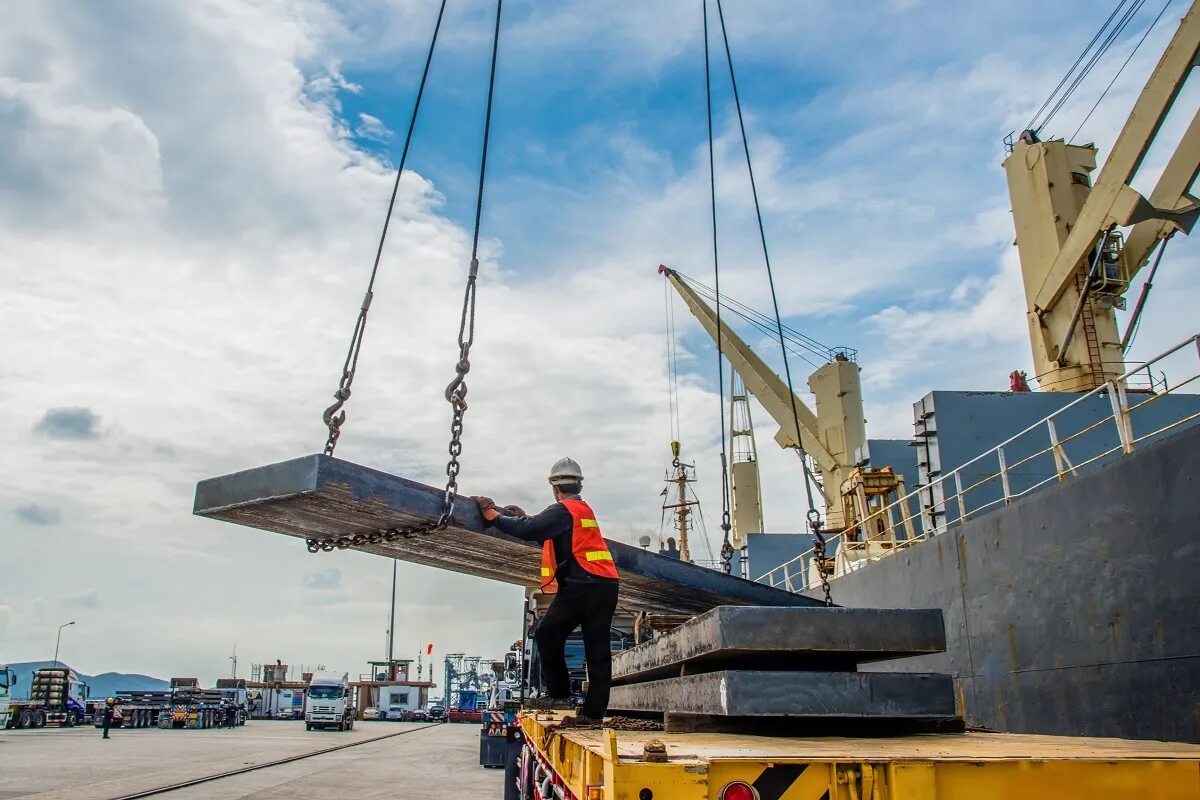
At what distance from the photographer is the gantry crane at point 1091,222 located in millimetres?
13812

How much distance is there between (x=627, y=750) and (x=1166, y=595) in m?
6.33

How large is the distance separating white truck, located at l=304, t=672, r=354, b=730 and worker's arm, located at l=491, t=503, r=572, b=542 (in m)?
35.9

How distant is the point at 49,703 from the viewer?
120 feet

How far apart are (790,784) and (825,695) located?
50.9 inches

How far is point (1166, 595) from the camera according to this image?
23.2 ft

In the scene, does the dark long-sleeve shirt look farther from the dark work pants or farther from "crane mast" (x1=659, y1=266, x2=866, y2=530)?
"crane mast" (x1=659, y1=266, x2=866, y2=530)

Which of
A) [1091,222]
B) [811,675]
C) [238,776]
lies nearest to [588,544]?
[811,675]

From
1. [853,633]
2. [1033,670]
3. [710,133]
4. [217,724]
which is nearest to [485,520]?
[853,633]

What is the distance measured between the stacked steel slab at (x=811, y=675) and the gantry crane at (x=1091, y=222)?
43.0 feet

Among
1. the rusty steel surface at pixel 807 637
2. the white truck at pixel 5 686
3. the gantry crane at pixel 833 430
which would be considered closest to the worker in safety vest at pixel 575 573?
the rusty steel surface at pixel 807 637

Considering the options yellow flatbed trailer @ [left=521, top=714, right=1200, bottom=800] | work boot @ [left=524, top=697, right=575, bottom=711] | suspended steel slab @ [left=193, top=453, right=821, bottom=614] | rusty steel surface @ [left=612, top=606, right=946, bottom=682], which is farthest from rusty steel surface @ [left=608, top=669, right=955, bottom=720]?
→ suspended steel slab @ [left=193, top=453, right=821, bottom=614]

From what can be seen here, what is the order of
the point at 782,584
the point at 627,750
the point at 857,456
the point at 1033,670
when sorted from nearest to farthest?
the point at 627,750 → the point at 1033,670 → the point at 857,456 → the point at 782,584

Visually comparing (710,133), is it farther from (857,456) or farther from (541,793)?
(857,456)

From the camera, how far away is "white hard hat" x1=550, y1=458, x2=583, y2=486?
16.9ft
